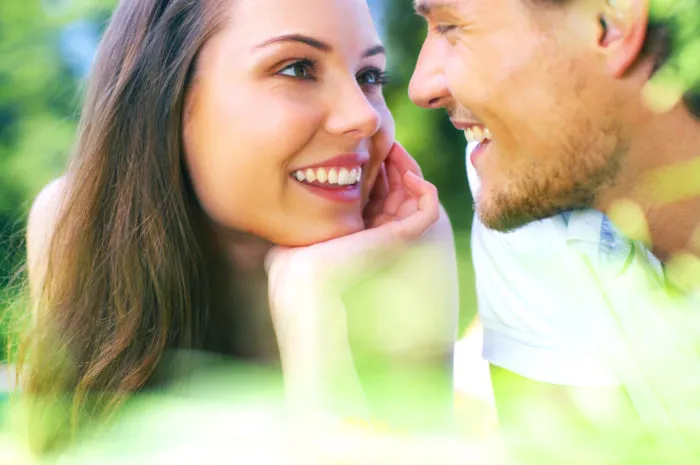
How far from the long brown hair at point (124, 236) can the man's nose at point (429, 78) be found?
34 centimetres

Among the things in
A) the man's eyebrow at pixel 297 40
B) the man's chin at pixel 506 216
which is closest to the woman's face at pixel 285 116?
the man's eyebrow at pixel 297 40

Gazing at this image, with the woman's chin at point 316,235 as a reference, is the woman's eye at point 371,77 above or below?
above

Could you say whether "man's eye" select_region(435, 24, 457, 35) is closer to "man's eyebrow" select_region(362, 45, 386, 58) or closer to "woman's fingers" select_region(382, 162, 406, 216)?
"man's eyebrow" select_region(362, 45, 386, 58)

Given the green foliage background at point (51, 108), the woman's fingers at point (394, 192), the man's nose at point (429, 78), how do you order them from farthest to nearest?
the green foliage background at point (51, 108) → the woman's fingers at point (394, 192) → the man's nose at point (429, 78)

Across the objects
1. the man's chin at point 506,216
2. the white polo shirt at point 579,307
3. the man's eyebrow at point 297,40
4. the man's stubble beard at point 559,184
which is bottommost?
the white polo shirt at point 579,307

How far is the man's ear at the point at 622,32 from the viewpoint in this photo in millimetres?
926

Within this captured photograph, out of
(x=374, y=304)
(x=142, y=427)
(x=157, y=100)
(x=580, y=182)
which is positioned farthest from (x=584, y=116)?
(x=142, y=427)

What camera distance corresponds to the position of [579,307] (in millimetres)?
1379

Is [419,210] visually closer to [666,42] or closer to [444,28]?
[444,28]

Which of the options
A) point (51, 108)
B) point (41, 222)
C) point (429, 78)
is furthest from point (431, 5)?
point (51, 108)

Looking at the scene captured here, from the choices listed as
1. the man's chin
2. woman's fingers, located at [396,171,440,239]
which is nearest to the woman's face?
woman's fingers, located at [396,171,440,239]

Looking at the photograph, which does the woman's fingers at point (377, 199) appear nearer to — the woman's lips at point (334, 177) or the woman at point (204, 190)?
the woman at point (204, 190)

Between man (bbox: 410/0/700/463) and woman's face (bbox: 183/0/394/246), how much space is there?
0.41 ft

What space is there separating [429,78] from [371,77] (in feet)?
0.35
